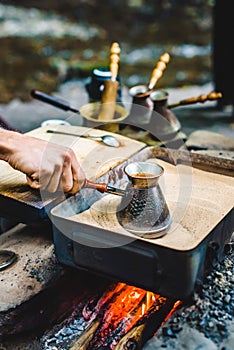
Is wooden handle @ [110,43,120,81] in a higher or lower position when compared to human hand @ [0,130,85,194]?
higher

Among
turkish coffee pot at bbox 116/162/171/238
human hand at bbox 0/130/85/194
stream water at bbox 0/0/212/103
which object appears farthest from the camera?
stream water at bbox 0/0/212/103

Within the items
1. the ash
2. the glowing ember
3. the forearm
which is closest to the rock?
the ash

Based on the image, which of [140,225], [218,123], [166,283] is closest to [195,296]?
[166,283]

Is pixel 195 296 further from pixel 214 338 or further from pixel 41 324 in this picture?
pixel 41 324

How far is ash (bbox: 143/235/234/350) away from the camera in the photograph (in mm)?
2010

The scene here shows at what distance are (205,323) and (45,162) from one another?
36.4 inches

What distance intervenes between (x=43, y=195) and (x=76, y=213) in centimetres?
21

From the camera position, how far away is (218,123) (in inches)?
187

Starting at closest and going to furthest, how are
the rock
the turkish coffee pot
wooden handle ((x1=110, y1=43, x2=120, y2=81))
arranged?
the rock → the turkish coffee pot → wooden handle ((x1=110, y1=43, x2=120, y2=81))

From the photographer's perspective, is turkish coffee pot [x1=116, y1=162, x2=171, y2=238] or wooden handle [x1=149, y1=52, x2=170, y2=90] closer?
turkish coffee pot [x1=116, y1=162, x2=171, y2=238]

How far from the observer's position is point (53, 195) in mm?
2539

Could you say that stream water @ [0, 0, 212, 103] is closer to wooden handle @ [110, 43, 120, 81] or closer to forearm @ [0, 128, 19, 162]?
wooden handle @ [110, 43, 120, 81]

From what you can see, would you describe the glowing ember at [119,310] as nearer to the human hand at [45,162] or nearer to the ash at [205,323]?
the ash at [205,323]

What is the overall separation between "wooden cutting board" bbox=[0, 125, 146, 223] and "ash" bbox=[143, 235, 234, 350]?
0.77 meters
